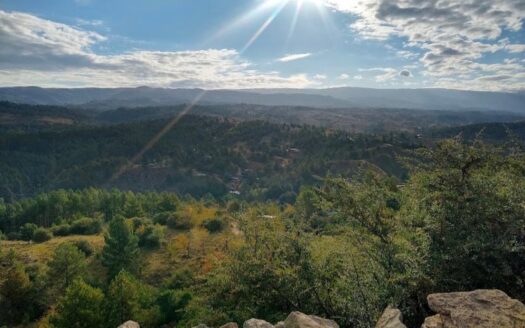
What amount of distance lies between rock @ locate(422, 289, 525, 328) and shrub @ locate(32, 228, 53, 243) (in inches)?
2950

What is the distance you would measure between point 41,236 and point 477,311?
7608cm

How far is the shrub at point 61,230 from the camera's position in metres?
73.0

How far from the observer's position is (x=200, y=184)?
540 feet

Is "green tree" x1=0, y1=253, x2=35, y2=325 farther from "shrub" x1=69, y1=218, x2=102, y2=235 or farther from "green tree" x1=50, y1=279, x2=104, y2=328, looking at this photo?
"shrub" x1=69, y1=218, x2=102, y2=235

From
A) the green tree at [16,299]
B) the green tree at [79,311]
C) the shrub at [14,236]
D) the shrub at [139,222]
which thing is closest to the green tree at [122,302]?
the green tree at [79,311]

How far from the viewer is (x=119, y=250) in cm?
5194

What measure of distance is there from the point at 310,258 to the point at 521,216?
7176 millimetres

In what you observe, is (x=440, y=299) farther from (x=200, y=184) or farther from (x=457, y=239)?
(x=200, y=184)

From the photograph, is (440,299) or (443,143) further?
(443,143)

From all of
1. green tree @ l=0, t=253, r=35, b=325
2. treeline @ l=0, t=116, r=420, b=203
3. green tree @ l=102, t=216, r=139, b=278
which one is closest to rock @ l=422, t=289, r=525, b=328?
green tree @ l=0, t=253, r=35, b=325

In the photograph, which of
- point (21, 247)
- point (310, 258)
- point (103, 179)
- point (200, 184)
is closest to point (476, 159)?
point (310, 258)

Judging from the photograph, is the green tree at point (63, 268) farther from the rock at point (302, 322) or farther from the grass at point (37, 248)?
the rock at point (302, 322)

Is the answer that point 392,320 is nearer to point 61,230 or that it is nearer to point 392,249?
point 392,249

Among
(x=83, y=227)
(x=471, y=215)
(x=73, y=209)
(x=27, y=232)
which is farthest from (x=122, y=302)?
(x=73, y=209)
